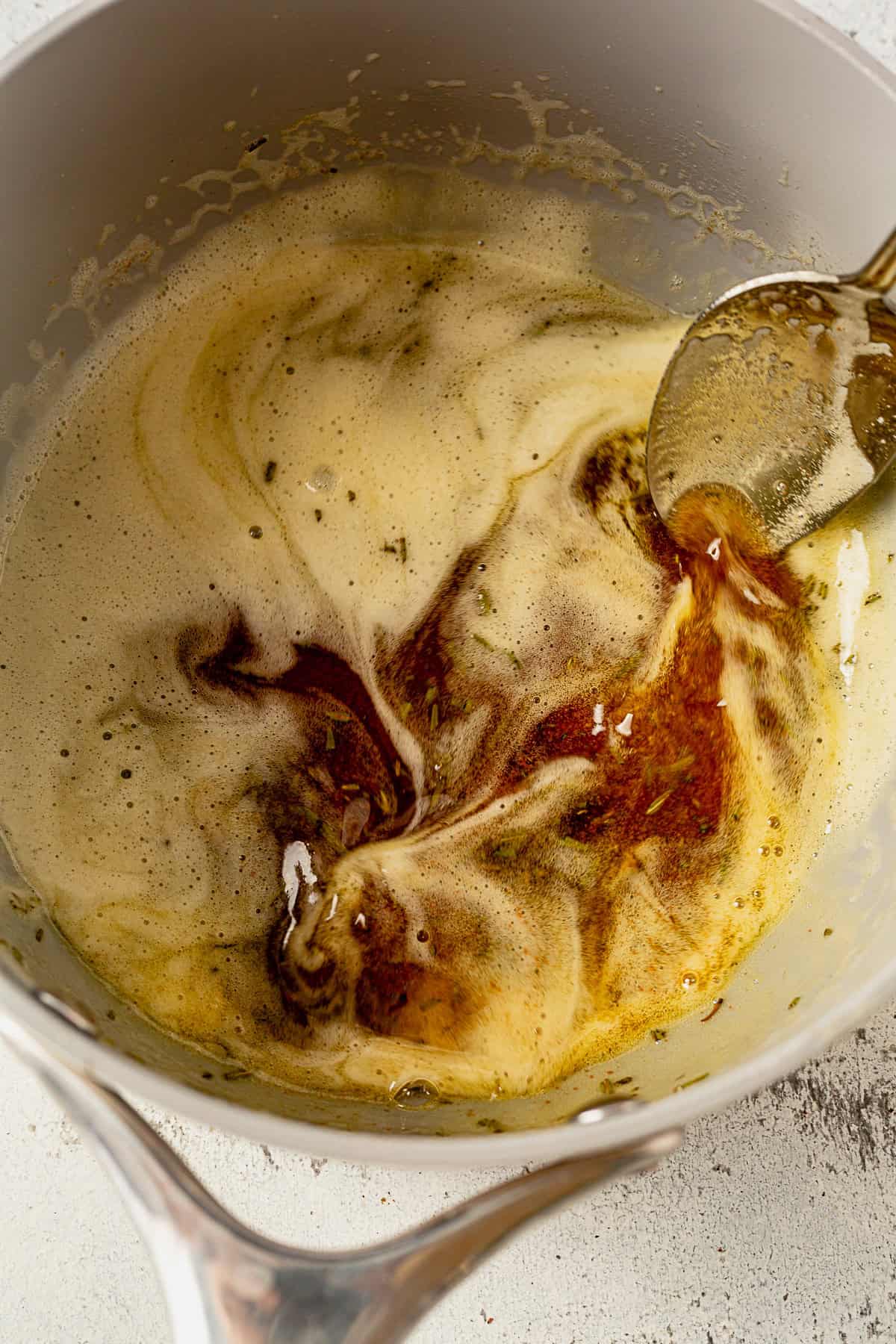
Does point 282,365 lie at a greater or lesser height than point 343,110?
lesser

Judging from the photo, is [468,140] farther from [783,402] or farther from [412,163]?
[783,402]

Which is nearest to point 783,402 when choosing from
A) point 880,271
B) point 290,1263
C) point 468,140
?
point 880,271

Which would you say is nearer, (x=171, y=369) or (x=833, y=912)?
(x=833, y=912)

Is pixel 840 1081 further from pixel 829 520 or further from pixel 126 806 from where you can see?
pixel 126 806

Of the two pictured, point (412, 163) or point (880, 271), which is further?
point (412, 163)

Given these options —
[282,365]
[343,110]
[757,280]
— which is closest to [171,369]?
[282,365]

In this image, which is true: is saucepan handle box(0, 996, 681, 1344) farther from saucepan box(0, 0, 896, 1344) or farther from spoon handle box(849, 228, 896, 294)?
spoon handle box(849, 228, 896, 294)

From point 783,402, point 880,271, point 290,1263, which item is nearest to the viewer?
point 290,1263
